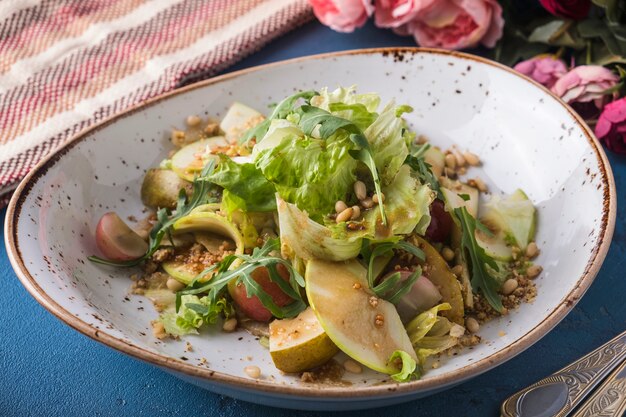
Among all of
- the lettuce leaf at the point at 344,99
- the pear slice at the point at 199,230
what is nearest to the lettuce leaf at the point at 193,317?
the pear slice at the point at 199,230

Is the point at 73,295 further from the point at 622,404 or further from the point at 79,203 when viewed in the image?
the point at 622,404

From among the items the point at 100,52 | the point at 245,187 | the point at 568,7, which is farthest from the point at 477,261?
the point at 100,52

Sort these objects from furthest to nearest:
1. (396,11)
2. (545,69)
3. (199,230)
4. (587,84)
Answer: (396,11) < (545,69) < (587,84) < (199,230)

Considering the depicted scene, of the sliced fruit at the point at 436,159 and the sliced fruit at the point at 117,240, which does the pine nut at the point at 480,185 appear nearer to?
the sliced fruit at the point at 436,159

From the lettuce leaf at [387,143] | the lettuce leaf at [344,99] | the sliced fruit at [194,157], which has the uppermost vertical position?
the lettuce leaf at [344,99]

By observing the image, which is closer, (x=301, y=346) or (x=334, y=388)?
(x=334, y=388)

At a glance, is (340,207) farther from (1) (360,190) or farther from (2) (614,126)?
(2) (614,126)

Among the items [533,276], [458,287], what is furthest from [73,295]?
[533,276]
